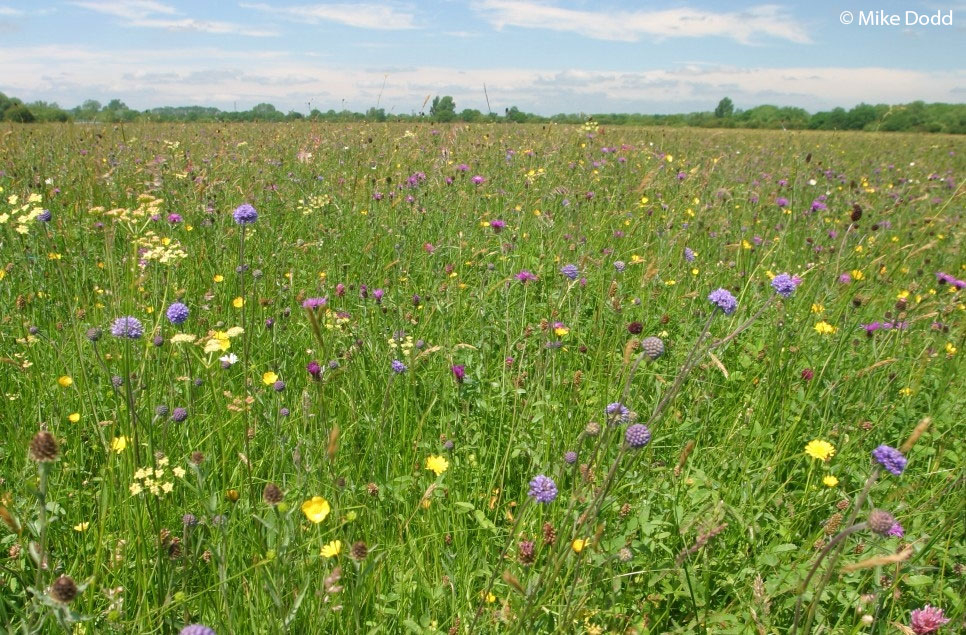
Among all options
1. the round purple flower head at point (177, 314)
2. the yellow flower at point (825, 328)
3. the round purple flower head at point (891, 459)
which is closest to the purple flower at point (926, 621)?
the round purple flower head at point (891, 459)

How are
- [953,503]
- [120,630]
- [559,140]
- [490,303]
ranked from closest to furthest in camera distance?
[120,630]
[953,503]
[490,303]
[559,140]

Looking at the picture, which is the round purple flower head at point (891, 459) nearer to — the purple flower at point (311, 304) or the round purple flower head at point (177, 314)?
the purple flower at point (311, 304)

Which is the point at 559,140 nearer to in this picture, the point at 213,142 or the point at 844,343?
the point at 213,142

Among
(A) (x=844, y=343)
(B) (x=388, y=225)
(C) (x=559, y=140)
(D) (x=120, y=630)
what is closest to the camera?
(D) (x=120, y=630)

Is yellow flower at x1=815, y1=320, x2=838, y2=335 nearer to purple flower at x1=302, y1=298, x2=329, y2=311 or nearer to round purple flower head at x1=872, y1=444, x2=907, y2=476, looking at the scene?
round purple flower head at x1=872, y1=444, x2=907, y2=476

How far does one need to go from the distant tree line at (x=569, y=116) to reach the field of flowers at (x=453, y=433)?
6.35ft

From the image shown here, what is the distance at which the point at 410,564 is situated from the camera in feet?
4.82

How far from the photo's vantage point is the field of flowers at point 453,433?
125cm

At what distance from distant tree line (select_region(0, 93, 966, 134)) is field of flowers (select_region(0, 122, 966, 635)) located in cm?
194

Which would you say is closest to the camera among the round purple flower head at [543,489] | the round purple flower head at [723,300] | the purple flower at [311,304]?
the purple flower at [311,304]

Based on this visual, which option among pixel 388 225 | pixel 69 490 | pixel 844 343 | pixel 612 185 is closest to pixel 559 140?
pixel 612 185

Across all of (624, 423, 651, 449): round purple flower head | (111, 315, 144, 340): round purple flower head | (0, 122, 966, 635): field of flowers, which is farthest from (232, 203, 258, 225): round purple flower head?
(624, 423, 651, 449): round purple flower head

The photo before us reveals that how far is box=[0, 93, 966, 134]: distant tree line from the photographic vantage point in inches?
269

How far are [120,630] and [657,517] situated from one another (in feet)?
4.25
